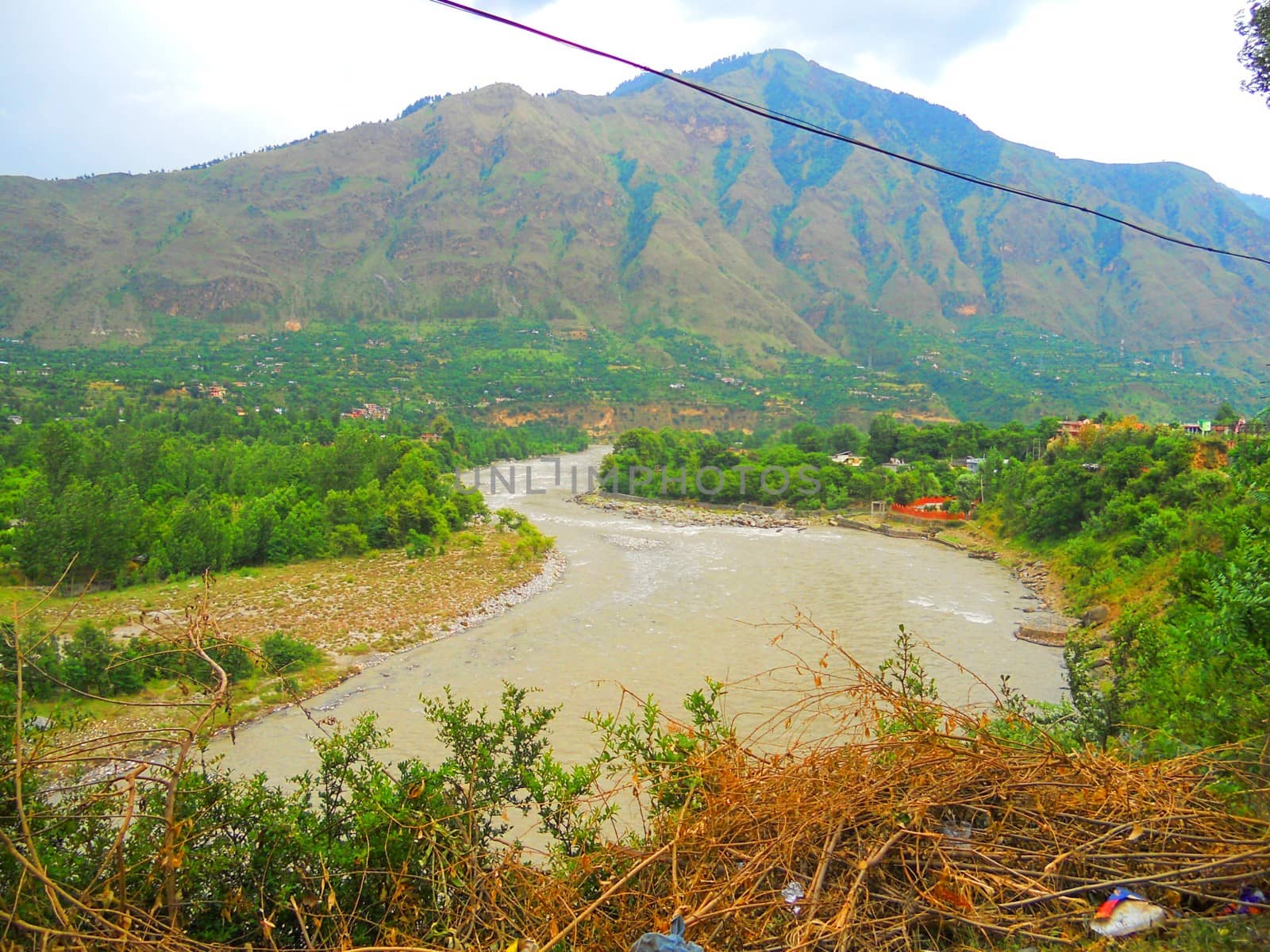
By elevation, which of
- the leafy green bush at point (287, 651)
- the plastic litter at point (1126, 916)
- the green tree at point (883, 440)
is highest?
the plastic litter at point (1126, 916)

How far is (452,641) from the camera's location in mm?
15750

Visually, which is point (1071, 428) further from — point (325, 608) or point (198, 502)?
point (198, 502)

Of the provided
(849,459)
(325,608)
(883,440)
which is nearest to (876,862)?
(325,608)

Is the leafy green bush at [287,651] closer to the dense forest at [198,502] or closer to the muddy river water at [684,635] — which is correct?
the muddy river water at [684,635]

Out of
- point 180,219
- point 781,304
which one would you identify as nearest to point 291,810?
point 781,304

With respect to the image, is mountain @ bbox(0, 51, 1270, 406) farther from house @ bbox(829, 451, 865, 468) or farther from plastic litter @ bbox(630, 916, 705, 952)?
plastic litter @ bbox(630, 916, 705, 952)

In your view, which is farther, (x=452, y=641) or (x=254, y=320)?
(x=254, y=320)

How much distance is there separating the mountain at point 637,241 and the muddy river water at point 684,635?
7430 cm

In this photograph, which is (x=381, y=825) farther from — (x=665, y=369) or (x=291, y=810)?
(x=665, y=369)

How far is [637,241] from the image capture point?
439ft

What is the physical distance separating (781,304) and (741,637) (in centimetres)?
11063

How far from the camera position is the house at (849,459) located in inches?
1594

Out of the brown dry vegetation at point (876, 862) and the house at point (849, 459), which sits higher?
the brown dry vegetation at point (876, 862)

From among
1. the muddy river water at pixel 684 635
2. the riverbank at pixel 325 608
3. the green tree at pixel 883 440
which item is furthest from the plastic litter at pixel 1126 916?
the green tree at pixel 883 440
